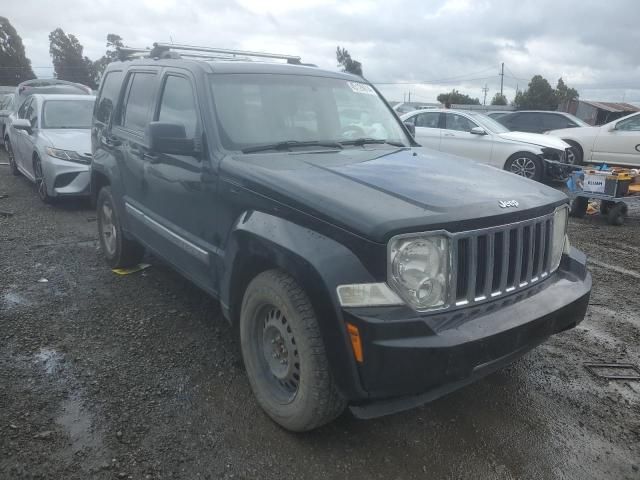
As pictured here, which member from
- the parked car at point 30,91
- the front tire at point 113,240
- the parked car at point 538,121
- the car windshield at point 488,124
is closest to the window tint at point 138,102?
the front tire at point 113,240

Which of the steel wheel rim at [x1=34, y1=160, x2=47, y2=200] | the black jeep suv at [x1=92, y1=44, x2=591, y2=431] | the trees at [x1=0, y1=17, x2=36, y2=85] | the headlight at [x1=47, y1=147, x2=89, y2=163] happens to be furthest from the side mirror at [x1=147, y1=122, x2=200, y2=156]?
the trees at [x1=0, y1=17, x2=36, y2=85]

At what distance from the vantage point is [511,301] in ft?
8.44

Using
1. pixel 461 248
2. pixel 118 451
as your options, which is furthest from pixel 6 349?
pixel 461 248

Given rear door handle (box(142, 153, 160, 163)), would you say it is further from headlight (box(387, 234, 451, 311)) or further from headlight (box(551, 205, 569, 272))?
headlight (box(551, 205, 569, 272))

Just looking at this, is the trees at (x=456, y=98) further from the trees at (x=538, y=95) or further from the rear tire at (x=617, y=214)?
the rear tire at (x=617, y=214)

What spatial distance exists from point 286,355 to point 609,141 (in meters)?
11.3

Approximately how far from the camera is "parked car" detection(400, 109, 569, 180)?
10.1 metres

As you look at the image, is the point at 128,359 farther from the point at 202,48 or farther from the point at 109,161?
the point at 202,48

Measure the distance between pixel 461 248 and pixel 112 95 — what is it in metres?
3.89

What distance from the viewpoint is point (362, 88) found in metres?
4.29

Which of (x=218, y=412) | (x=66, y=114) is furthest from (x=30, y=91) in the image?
(x=218, y=412)

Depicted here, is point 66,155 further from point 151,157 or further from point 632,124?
point 632,124

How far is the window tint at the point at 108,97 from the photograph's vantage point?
15.7ft

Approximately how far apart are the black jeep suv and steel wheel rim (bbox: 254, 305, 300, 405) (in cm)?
1
